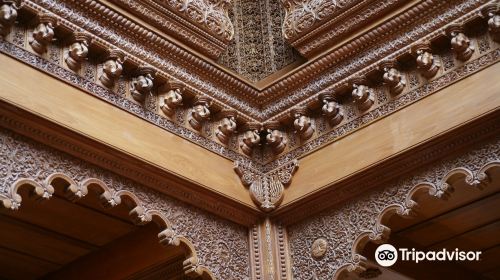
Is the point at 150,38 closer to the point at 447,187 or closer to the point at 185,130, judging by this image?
the point at 185,130

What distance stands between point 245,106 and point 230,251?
0.77 metres

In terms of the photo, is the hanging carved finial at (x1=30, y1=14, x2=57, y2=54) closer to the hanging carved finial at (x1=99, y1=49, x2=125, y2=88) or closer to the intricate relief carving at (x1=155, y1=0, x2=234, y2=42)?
the hanging carved finial at (x1=99, y1=49, x2=125, y2=88)

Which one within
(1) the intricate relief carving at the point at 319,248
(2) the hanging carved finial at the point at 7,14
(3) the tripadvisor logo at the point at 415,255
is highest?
(2) the hanging carved finial at the point at 7,14

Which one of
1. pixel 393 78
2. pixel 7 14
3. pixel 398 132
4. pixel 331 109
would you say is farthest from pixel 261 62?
pixel 7 14

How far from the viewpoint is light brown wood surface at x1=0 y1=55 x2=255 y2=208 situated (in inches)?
109

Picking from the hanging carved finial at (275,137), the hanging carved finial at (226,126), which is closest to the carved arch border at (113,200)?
the hanging carved finial at (226,126)

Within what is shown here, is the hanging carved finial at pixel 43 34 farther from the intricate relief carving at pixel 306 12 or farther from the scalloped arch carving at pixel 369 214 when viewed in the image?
the scalloped arch carving at pixel 369 214

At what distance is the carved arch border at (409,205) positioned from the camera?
9.80 feet

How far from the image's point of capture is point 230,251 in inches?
138

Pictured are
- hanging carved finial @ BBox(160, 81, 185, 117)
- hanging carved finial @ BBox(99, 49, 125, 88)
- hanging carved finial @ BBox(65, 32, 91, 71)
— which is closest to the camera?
hanging carved finial @ BBox(65, 32, 91, 71)

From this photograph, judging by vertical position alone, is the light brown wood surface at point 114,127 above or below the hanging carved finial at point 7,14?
below

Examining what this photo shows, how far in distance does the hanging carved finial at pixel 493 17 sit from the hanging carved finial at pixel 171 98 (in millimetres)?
1414

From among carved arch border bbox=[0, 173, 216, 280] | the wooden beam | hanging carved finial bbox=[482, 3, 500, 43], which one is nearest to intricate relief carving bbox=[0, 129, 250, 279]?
carved arch border bbox=[0, 173, 216, 280]

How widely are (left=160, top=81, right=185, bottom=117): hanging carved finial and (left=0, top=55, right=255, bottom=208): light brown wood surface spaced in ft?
0.39
